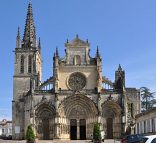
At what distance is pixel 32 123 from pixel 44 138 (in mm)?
3258

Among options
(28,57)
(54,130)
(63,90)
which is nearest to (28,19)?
(28,57)

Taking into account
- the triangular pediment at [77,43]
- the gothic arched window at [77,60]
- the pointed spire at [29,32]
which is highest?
the pointed spire at [29,32]

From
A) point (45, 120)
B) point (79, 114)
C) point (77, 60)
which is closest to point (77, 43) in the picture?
point (77, 60)

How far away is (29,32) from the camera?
77.4 meters

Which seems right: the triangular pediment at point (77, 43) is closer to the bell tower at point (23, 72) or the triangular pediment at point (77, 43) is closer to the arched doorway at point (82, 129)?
the bell tower at point (23, 72)

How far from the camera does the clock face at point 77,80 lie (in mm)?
71125

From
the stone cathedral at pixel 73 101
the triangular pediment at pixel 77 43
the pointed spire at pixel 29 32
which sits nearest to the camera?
the stone cathedral at pixel 73 101

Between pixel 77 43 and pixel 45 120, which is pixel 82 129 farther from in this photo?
pixel 77 43

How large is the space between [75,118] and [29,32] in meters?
17.7

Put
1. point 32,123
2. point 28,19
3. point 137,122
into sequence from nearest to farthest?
point 137,122
point 32,123
point 28,19

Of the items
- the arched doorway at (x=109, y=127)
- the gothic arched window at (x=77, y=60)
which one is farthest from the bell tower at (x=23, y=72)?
the arched doorway at (x=109, y=127)

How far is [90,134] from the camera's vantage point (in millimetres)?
69062

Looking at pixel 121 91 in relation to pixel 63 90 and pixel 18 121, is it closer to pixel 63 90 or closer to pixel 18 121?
pixel 63 90

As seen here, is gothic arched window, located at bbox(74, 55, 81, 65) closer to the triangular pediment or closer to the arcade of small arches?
the triangular pediment
